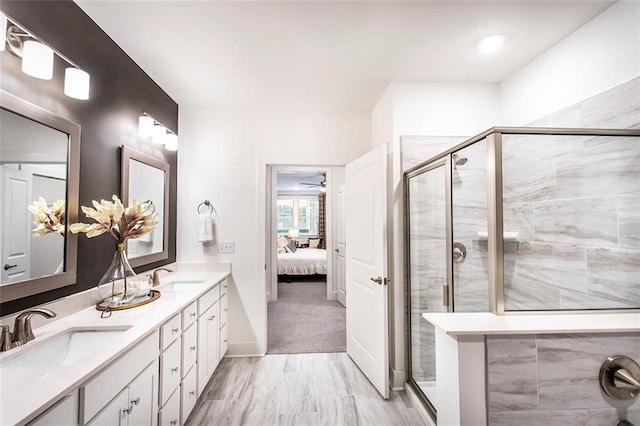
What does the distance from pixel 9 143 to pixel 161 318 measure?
3.32 feet

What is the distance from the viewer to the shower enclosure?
148 centimetres

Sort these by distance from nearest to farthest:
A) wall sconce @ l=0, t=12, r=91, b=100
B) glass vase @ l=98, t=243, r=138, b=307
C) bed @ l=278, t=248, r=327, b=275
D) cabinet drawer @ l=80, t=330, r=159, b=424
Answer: cabinet drawer @ l=80, t=330, r=159, b=424 < wall sconce @ l=0, t=12, r=91, b=100 < glass vase @ l=98, t=243, r=138, b=307 < bed @ l=278, t=248, r=327, b=275

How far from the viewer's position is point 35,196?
1354 mm

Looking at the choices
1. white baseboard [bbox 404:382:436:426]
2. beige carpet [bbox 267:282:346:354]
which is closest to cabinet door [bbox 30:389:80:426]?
white baseboard [bbox 404:382:436:426]

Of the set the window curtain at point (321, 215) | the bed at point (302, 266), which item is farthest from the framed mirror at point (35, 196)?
the window curtain at point (321, 215)

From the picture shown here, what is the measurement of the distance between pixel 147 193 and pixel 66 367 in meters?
1.62

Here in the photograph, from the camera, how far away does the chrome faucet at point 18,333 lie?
3.69 feet

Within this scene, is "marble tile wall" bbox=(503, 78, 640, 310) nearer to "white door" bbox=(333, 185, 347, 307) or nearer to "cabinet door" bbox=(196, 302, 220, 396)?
"cabinet door" bbox=(196, 302, 220, 396)

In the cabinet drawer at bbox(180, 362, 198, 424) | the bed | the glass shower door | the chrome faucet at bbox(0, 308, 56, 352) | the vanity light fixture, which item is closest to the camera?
the chrome faucet at bbox(0, 308, 56, 352)

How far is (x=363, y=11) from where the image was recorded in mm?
1674

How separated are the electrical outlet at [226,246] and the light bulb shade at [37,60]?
6.26 ft

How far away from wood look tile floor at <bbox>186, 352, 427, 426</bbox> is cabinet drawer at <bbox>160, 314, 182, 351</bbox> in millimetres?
769

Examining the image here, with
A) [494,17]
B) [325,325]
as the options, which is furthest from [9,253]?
[325,325]

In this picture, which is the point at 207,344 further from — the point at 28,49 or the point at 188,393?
the point at 28,49
